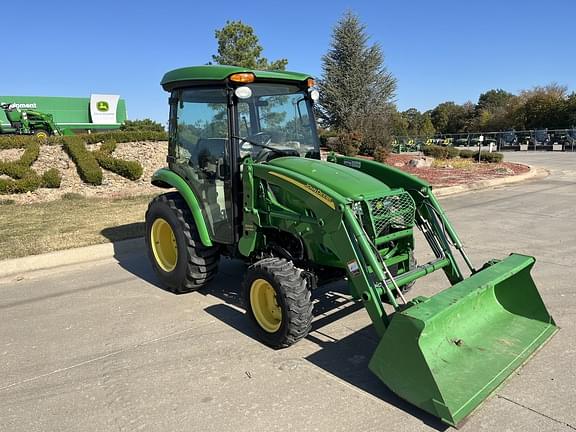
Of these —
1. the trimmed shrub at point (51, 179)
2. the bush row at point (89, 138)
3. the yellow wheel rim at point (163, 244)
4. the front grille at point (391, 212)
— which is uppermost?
the bush row at point (89, 138)

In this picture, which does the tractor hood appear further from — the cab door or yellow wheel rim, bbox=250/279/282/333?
yellow wheel rim, bbox=250/279/282/333

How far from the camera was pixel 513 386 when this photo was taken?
309 cm

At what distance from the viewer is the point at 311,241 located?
384cm

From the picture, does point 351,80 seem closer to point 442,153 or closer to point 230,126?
point 442,153

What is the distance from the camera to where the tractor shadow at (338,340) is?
120 inches

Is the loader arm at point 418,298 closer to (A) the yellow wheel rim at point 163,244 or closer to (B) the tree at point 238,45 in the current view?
(A) the yellow wheel rim at point 163,244

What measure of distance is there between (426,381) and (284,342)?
1.22m

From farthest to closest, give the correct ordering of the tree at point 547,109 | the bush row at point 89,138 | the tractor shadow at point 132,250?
1. the tree at point 547,109
2. the bush row at point 89,138
3. the tractor shadow at point 132,250

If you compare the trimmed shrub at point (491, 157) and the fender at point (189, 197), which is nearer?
the fender at point (189, 197)

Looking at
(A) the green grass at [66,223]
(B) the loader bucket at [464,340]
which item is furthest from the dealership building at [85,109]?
(B) the loader bucket at [464,340]

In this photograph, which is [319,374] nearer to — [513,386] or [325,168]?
[513,386]

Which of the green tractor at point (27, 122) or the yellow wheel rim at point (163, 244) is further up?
the green tractor at point (27, 122)

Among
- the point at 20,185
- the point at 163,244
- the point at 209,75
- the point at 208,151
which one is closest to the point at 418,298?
the point at 208,151

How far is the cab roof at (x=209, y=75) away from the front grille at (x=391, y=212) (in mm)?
1643
